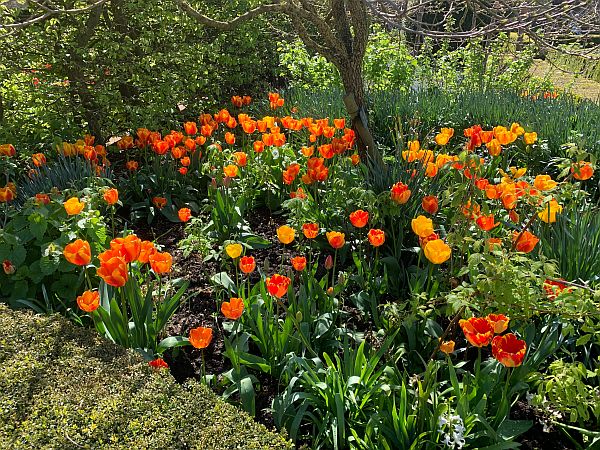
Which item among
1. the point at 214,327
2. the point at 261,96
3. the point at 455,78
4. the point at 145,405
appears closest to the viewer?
the point at 145,405

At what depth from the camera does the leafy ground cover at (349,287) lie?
1.85 m

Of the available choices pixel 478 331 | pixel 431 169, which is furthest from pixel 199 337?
pixel 431 169

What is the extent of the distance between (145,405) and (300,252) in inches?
56.4

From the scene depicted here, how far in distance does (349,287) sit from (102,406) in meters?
1.39

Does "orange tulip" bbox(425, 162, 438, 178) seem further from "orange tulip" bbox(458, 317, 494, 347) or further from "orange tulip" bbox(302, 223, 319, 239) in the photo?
"orange tulip" bbox(458, 317, 494, 347)

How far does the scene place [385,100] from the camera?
495 centimetres

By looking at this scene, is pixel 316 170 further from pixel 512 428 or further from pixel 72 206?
pixel 512 428

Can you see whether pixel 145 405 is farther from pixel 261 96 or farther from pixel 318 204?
pixel 261 96

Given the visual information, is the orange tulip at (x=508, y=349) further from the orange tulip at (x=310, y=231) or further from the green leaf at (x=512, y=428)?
the orange tulip at (x=310, y=231)

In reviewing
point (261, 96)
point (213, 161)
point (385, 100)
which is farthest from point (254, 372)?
point (261, 96)

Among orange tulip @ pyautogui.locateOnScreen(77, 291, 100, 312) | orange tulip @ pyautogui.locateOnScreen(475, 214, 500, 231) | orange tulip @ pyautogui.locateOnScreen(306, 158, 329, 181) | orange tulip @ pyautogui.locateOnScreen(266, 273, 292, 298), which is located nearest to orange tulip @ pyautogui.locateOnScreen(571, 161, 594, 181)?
orange tulip @ pyautogui.locateOnScreen(475, 214, 500, 231)

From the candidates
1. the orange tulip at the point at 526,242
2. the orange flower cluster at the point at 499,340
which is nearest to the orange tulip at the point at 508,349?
the orange flower cluster at the point at 499,340

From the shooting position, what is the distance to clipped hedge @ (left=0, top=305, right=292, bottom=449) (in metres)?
1.65

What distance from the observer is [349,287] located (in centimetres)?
281
